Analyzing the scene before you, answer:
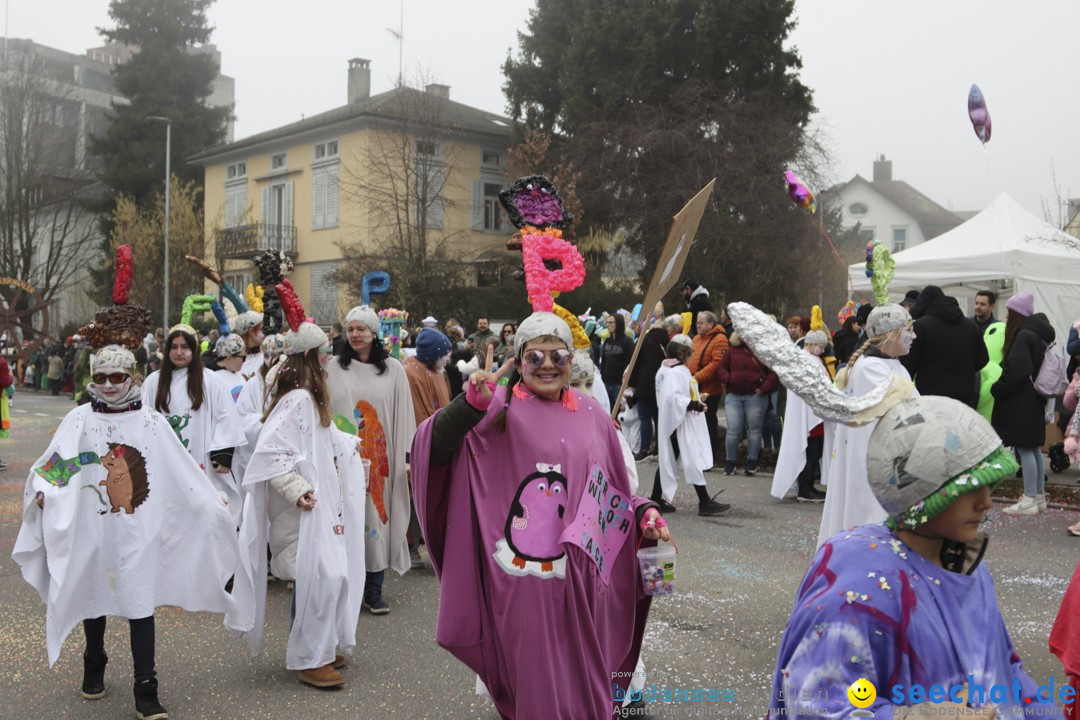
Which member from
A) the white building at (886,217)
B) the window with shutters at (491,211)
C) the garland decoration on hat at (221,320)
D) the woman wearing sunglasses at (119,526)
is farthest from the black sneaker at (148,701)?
the white building at (886,217)

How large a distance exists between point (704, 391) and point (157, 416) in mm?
9339

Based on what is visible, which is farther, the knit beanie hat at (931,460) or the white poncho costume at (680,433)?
the white poncho costume at (680,433)

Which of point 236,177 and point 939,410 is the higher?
point 236,177

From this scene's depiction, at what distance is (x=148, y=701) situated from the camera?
4664 mm

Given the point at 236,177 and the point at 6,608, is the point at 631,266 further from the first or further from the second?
the point at 6,608

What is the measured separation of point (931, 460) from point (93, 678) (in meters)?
4.44

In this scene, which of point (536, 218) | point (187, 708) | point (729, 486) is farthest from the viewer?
point (729, 486)

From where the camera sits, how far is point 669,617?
6.36 m

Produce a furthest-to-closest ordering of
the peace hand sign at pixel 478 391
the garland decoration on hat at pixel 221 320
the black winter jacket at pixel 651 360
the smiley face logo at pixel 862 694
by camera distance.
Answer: the black winter jacket at pixel 651 360, the garland decoration on hat at pixel 221 320, the peace hand sign at pixel 478 391, the smiley face logo at pixel 862 694

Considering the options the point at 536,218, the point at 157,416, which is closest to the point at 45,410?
the point at 157,416

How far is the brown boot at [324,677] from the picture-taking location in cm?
511

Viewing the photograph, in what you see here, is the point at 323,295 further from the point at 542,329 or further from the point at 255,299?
the point at 542,329

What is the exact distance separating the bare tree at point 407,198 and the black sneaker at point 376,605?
2249 cm
